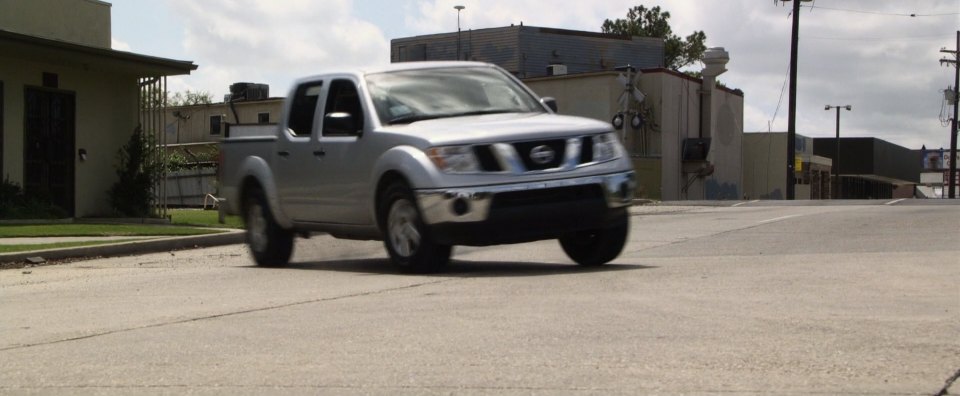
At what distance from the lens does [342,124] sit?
1061cm

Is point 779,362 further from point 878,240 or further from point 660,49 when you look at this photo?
point 660,49

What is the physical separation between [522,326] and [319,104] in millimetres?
5249

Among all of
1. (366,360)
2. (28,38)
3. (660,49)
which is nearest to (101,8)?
(28,38)

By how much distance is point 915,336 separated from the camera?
608 cm

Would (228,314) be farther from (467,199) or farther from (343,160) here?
(343,160)

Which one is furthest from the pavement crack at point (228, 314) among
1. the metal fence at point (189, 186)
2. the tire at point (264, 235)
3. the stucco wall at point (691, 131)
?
the stucco wall at point (691, 131)

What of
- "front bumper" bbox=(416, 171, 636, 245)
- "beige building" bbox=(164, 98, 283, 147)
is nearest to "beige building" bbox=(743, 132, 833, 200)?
"beige building" bbox=(164, 98, 283, 147)

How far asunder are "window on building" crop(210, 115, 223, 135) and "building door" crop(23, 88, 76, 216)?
3040 centimetres

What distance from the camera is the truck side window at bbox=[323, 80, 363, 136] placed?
10.7 m

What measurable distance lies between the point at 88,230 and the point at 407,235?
9.68 metres

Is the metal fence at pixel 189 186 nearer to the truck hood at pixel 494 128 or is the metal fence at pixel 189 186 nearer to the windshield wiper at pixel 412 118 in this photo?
the windshield wiper at pixel 412 118

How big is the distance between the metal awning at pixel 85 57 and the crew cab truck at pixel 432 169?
8.97m

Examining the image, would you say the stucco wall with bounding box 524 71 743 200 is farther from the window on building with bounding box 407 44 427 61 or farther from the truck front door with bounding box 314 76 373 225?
the truck front door with bounding box 314 76 373 225

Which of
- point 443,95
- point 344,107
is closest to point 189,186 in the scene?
point 344,107
